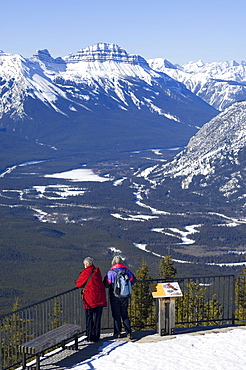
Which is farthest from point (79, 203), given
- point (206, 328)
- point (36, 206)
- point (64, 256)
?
point (206, 328)

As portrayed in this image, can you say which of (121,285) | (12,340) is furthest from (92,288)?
(12,340)

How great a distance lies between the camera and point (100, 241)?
464ft

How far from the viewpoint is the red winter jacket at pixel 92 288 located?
Answer: 2378 centimetres

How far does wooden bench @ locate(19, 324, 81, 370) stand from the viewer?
21.3 meters

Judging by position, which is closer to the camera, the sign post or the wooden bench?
the wooden bench

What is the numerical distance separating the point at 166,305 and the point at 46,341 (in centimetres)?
526

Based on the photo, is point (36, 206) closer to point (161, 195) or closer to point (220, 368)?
point (161, 195)

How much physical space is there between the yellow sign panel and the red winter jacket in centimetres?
204

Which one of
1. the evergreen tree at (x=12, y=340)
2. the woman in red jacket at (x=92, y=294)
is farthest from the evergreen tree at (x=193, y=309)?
the woman in red jacket at (x=92, y=294)

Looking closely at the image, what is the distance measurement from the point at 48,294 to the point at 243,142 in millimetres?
112571

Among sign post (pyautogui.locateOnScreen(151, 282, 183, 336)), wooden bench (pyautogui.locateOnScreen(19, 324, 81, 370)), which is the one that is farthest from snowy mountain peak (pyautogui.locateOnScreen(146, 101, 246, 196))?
wooden bench (pyautogui.locateOnScreen(19, 324, 81, 370))

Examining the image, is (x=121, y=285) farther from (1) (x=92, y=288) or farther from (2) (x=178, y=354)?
(2) (x=178, y=354)

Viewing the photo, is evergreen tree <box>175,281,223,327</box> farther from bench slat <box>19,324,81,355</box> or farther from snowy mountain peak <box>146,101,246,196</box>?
snowy mountain peak <box>146,101,246,196</box>

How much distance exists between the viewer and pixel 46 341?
71.5ft
